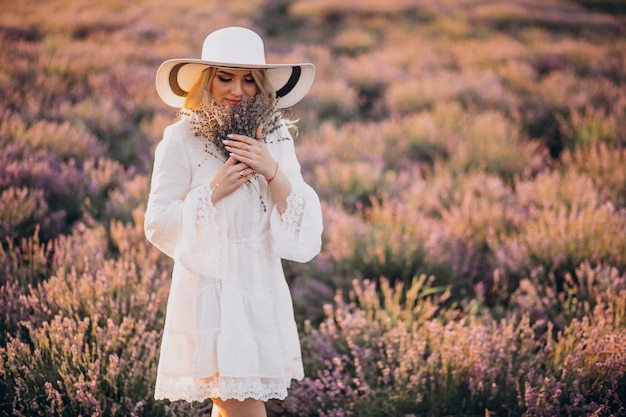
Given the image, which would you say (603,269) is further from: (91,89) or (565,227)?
(91,89)

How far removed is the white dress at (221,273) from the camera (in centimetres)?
186

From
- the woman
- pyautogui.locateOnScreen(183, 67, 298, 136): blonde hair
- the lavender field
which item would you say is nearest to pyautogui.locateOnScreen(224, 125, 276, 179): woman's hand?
the woman

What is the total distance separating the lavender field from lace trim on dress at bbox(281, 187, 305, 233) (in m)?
0.48

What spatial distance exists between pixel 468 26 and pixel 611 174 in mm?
9807

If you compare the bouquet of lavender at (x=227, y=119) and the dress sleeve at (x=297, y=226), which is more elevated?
the bouquet of lavender at (x=227, y=119)

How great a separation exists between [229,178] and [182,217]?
0.72 feet

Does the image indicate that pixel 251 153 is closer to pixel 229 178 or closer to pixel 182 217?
pixel 229 178

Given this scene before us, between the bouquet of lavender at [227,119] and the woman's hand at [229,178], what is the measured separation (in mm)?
103

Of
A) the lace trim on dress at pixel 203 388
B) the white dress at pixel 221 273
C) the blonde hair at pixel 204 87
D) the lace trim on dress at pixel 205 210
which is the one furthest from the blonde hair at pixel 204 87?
the lace trim on dress at pixel 203 388

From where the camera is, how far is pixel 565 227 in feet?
13.1

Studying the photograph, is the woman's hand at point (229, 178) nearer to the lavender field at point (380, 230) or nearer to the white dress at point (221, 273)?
the white dress at point (221, 273)

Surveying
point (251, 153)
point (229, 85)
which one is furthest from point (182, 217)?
point (229, 85)

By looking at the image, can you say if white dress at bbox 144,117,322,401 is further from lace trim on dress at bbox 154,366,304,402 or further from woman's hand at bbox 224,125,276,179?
woman's hand at bbox 224,125,276,179

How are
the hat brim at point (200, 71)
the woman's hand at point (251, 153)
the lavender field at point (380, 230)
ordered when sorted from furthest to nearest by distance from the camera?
the lavender field at point (380, 230), the hat brim at point (200, 71), the woman's hand at point (251, 153)
